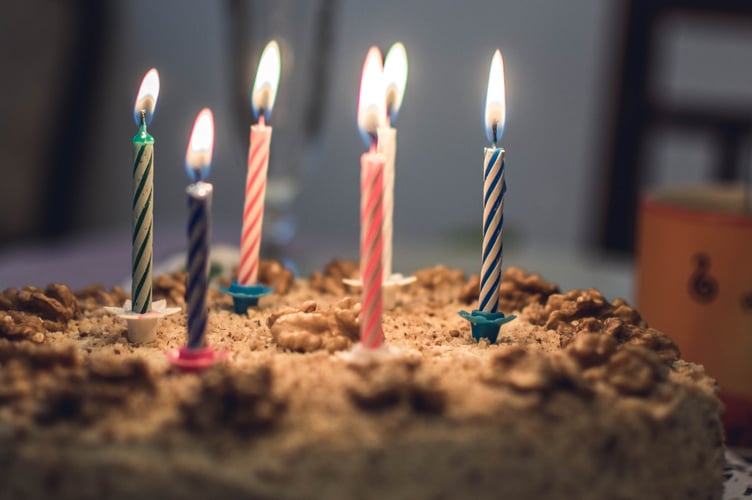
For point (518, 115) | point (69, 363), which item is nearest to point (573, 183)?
point (518, 115)

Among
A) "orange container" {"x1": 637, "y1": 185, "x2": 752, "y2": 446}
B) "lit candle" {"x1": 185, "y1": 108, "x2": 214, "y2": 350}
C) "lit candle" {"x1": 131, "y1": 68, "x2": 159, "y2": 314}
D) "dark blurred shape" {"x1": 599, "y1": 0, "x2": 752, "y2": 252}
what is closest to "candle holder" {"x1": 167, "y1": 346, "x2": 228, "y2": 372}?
"lit candle" {"x1": 185, "y1": 108, "x2": 214, "y2": 350}

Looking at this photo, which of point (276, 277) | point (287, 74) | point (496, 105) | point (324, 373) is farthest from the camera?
point (287, 74)

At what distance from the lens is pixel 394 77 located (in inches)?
39.3

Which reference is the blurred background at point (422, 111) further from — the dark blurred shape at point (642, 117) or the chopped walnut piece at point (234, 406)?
the chopped walnut piece at point (234, 406)

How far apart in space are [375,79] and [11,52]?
2.21 metres

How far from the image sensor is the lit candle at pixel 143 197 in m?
0.88

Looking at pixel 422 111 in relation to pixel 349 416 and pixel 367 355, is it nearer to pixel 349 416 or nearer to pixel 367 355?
pixel 367 355

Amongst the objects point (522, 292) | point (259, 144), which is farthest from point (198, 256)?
point (522, 292)

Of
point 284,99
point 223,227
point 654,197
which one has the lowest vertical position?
point 223,227

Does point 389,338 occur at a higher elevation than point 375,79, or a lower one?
lower

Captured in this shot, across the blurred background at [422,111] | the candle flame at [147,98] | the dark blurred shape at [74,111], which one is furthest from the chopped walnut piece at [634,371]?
the dark blurred shape at [74,111]

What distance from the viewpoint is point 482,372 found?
0.84m

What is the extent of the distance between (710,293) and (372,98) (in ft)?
1.59

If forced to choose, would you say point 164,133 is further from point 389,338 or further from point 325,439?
point 325,439
